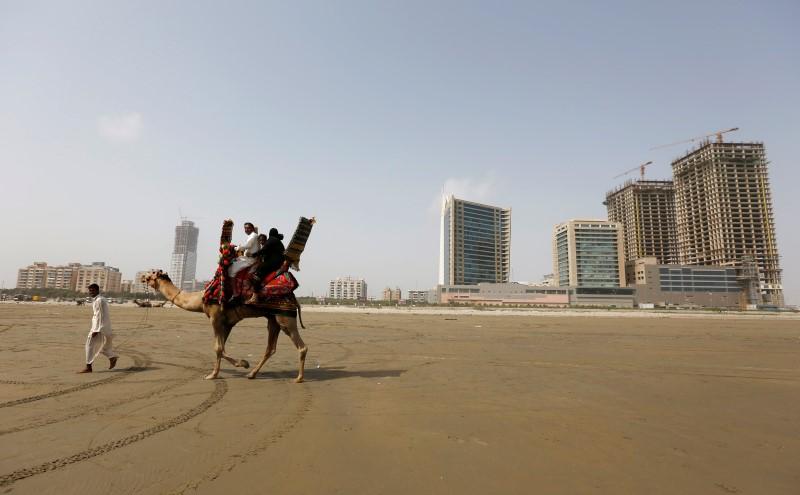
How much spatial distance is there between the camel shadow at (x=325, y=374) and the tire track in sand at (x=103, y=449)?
2.41 m

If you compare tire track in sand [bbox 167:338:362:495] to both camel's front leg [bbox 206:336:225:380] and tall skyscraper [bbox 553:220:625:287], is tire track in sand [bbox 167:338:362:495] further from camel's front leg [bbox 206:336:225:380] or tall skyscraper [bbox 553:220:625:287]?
tall skyscraper [bbox 553:220:625:287]

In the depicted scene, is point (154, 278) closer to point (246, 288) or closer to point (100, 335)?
point (100, 335)

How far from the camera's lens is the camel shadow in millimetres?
8705

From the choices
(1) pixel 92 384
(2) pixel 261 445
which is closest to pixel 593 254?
(1) pixel 92 384

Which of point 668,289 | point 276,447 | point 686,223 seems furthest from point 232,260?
point 686,223

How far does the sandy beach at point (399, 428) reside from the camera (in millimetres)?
3666

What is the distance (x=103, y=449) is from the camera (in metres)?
4.34

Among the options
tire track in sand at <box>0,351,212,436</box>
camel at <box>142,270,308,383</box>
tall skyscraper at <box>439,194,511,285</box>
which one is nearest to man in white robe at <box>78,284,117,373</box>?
camel at <box>142,270,308,383</box>

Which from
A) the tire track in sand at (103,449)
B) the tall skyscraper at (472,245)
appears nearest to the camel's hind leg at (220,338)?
the tire track in sand at (103,449)

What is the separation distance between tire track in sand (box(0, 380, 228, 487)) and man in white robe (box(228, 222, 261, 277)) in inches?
131

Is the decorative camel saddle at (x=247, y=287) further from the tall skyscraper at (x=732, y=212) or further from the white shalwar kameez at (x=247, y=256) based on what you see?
the tall skyscraper at (x=732, y=212)

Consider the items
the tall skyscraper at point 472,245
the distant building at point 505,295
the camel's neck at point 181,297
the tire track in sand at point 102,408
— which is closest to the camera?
the tire track in sand at point 102,408

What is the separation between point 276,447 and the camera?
445 centimetres

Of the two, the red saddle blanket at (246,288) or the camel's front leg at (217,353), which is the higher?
the red saddle blanket at (246,288)
